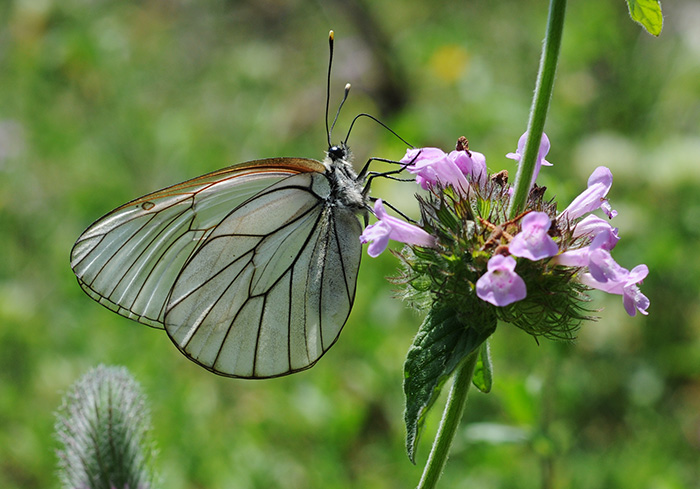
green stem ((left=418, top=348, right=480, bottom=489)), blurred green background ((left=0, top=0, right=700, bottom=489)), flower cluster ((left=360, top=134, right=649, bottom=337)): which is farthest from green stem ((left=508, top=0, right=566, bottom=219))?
blurred green background ((left=0, top=0, right=700, bottom=489))

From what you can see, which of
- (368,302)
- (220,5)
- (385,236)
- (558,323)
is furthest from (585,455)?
(220,5)

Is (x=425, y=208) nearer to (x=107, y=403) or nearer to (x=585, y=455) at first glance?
(x=107, y=403)

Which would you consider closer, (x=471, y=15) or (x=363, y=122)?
(x=363, y=122)

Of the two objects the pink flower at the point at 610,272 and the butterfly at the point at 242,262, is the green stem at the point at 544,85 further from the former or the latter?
the butterfly at the point at 242,262

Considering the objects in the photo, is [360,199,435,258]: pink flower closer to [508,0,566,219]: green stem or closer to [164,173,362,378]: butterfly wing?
[508,0,566,219]: green stem

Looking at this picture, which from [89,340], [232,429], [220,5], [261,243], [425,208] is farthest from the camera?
[220,5]

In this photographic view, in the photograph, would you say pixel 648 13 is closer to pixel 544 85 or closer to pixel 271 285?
pixel 544 85

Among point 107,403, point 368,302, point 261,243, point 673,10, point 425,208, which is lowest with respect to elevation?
point 107,403

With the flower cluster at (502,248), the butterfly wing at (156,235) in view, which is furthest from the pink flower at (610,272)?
the butterfly wing at (156,235)

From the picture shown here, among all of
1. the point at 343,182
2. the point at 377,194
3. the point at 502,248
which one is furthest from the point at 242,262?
the point at 377,194
